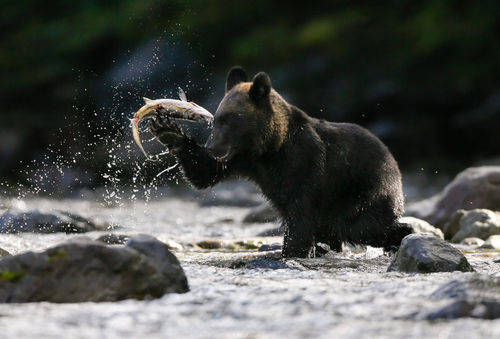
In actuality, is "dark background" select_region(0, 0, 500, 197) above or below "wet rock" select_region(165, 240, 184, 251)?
above

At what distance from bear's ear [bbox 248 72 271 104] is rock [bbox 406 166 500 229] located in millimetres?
3794

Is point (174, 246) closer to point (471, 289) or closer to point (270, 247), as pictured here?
point (270, 247)

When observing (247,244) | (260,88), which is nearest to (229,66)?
(247,244)

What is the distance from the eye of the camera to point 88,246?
3541 mm

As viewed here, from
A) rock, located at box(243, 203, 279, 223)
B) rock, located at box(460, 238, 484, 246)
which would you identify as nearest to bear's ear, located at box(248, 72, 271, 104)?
rock, located at box(460, 238, 484, 246)

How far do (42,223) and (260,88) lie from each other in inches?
137

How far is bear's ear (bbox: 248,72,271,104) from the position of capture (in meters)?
5.35

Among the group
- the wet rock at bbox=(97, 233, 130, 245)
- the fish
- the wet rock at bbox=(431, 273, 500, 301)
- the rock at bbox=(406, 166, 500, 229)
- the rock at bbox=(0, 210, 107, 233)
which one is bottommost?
the wet rock at bbox=(431, 273, 500, 301)

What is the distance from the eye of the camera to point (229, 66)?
2233 cm

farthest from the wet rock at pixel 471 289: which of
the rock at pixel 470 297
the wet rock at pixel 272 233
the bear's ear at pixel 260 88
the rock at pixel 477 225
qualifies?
the wet rock at pixel 272 233

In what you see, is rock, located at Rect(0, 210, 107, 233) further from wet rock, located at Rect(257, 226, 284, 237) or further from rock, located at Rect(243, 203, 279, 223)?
rock, located at Rect(243, 203, 279, 223)

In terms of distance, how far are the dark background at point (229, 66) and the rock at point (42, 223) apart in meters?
7.50

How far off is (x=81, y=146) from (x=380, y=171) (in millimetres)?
16387

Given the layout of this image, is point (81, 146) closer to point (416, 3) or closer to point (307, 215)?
point (416, 3)
